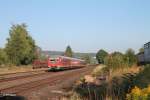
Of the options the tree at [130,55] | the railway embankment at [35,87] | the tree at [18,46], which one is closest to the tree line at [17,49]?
the tree at [18,46]

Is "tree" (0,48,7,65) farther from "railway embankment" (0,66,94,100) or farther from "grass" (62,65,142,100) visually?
"grass" (62,65,142,100)

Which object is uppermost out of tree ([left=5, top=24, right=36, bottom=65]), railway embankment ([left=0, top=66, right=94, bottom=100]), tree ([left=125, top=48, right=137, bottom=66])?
tree ([left=5, top=24, right=36, bottom=65])

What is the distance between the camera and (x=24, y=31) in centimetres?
7856

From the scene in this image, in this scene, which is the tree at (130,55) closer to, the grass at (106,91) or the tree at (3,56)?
the grass at (106,91)

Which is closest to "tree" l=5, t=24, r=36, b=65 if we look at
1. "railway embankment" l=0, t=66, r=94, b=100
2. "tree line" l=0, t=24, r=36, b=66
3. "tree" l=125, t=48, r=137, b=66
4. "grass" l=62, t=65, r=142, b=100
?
"tree line" l=0, t=24, r=36, b=66

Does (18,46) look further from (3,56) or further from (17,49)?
(3,56)

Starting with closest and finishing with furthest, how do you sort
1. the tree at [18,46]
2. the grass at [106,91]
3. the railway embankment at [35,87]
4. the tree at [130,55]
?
the grass at [106,91], the railway embankment at [35,87], the tree at [130,55], the tree at [18,46]

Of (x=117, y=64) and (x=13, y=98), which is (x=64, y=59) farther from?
(x=13, y=98)

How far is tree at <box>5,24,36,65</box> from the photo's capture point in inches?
2940

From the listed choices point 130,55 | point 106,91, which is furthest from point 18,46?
point 106,91

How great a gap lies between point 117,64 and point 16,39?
39483mm

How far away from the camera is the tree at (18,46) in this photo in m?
74.7

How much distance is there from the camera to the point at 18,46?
75.2 m

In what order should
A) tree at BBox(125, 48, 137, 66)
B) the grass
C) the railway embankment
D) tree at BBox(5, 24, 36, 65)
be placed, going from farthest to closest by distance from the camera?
tree at BBox(5, 24, 36, 65) < tree at BBox(125, 48, 137, 66) < the railway embankment < the grass
